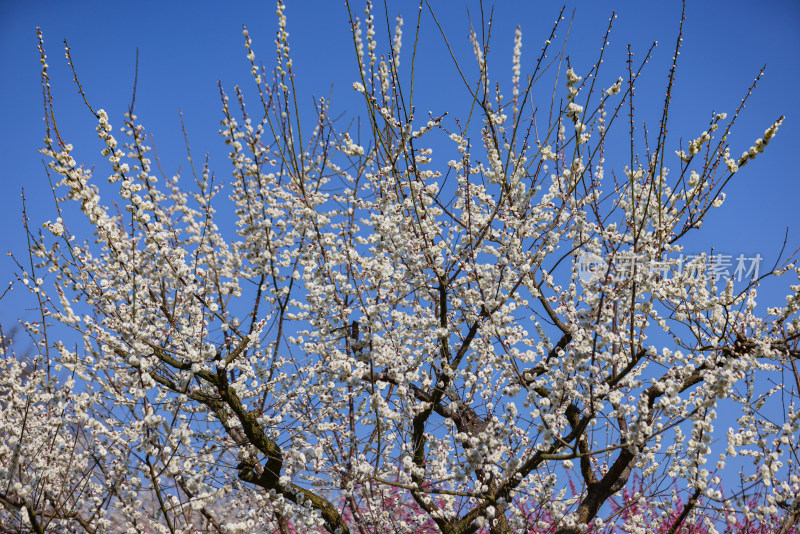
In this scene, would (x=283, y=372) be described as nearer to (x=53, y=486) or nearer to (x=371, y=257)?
(x=371, y=257)

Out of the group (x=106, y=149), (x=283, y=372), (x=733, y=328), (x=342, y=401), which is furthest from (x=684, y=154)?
(x=106, y=149)

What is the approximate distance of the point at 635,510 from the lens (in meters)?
7.12

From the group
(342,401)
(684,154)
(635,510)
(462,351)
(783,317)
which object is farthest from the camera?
(635,510)

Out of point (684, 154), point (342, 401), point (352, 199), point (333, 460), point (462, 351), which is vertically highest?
point (684, 154)

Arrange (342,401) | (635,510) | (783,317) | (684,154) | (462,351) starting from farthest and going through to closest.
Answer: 1. (635,510)
2. (462,351)
3. (342,401)
4. (783,317)
5. (684,154)

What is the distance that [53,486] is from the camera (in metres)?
5.87

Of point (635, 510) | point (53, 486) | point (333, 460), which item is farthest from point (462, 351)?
point (53, 486)

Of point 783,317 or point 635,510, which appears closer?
point 783,317

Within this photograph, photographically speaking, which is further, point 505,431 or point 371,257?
point 371,257

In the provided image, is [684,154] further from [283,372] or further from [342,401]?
[283,372]

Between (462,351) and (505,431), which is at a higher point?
(462,351)

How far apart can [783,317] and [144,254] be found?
540cm

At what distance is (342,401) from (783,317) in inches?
150

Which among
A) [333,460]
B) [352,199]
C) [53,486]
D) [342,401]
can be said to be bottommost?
[53,486]
